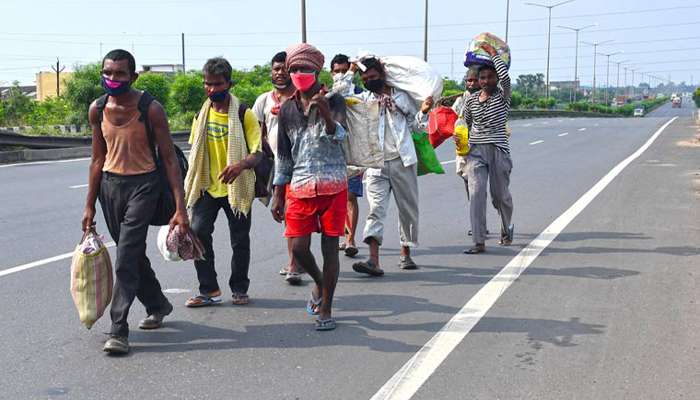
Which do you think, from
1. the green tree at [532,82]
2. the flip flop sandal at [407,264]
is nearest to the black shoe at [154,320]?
the flip flop sandal at [407,264]

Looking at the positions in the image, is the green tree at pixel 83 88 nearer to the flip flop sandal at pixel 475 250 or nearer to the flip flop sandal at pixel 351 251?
the flip flop sandal at pixel 351 251

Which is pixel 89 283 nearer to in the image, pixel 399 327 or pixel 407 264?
pixel 399 327

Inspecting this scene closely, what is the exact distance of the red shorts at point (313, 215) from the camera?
5.60m

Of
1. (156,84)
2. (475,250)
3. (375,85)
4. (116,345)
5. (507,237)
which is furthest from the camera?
(156,84)

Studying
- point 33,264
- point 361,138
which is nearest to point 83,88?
point 33,264

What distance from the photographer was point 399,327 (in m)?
5.70

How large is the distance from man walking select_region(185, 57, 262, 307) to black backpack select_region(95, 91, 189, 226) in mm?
409

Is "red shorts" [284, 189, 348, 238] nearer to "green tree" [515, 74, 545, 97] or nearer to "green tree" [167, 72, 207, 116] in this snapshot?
"green tree" [167, 72, 207, 116]

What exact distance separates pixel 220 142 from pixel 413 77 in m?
1.90

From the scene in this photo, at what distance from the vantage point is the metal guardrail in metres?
18.6

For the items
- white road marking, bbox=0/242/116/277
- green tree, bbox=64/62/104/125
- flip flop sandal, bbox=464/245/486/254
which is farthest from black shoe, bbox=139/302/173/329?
green tree, bbox=64/62/104/125

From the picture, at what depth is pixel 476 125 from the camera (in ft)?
28.1

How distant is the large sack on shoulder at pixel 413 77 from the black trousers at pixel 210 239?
6.04 ft

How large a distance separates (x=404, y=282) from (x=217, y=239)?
2687 mm
